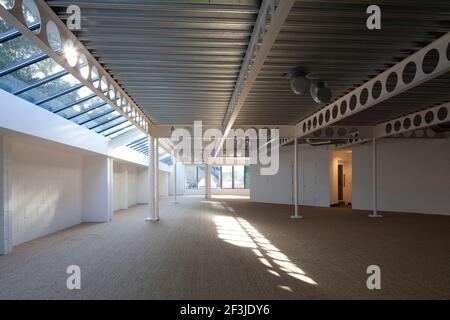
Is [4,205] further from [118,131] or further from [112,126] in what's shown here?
[118,131]

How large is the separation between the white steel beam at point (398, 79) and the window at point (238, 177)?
22587 millimetres

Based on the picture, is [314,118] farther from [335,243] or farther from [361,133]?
[335,243]

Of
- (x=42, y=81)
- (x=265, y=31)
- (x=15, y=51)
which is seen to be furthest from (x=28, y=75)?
(x=265, y=31)

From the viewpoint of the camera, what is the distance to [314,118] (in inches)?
396

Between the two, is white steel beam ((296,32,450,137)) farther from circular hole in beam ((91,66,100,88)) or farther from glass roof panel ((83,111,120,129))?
glass roof panel ((83,111,120,129))

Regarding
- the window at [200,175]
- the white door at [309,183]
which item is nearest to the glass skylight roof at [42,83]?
the white door at [309,183]

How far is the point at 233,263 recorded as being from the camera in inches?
218

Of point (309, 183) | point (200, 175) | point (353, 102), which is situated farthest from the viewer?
point (200, 175)

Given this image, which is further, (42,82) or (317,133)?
→ (317,133)

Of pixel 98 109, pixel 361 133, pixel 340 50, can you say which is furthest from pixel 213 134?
pixel 340 50

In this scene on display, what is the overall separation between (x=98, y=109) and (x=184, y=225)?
4.19 m

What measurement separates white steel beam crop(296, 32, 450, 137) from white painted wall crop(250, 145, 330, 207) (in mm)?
8327

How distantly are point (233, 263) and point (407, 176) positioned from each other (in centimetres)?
1104

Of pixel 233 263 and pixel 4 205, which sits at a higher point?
pixel 4 205
